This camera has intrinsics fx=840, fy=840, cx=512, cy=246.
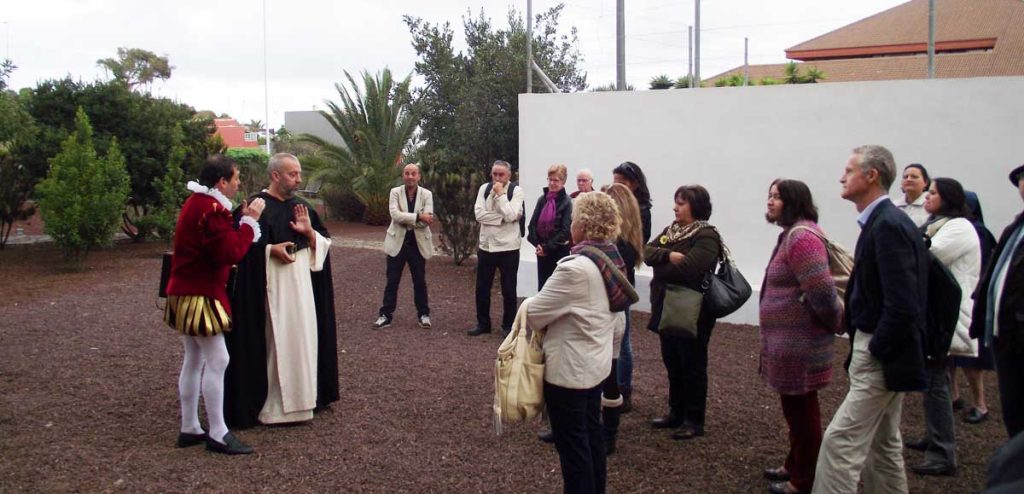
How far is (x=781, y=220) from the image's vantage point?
461cm

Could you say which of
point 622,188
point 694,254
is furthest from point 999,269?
point 622,188

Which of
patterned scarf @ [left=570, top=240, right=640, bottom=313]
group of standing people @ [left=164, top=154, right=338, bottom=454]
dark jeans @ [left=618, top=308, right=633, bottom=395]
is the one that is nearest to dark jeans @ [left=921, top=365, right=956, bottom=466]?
dark jeans @ [left=618, top=308, right=633, bottom=395]

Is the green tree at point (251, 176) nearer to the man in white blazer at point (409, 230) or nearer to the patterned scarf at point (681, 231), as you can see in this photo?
the man in white blazer at point (409, 230)

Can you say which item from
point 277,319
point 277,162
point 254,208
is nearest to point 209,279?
point 254,208

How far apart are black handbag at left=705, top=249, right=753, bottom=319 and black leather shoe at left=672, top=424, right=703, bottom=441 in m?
0.77

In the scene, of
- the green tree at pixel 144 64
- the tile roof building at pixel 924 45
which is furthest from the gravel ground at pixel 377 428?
the green tree at pixel 144 64

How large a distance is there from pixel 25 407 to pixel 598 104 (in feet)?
22.0

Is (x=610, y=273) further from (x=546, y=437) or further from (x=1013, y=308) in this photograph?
(x=546, y=437)

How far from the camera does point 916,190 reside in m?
5.88

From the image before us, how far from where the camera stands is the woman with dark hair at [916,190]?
19.2 feet

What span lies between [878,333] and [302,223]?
378 centimetres

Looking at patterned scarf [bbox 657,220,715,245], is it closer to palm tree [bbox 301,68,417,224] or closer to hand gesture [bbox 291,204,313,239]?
hand gesture [bbox 291,204,313,239]

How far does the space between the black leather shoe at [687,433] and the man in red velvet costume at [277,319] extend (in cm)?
253

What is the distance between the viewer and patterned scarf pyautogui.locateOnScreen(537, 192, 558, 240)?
26.3ft
